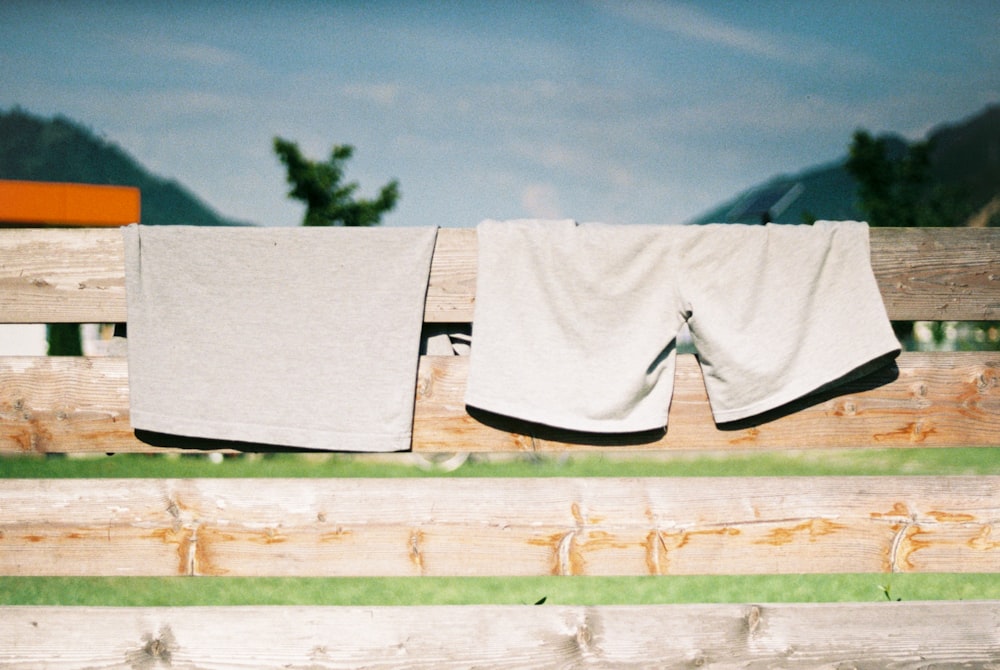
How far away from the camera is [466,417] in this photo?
2766mm

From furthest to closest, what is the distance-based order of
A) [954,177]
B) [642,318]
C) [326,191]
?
[954,177] → [326,191] → [642,318]

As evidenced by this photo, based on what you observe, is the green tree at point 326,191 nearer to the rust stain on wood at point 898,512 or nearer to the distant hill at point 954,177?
the distant hill at point 954,177

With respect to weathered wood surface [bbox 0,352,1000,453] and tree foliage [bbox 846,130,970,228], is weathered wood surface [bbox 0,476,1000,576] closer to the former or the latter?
weathered wood surface [bbox 0,352,1000,453]

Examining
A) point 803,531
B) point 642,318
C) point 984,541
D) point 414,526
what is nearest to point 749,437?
point 803,531

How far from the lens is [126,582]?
4793mm

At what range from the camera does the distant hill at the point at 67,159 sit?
17203 mm

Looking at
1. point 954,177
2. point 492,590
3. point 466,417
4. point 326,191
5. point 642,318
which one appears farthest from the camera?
point 954,177

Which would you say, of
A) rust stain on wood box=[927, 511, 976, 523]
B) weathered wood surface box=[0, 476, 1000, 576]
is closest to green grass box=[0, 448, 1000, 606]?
weathered wood surface box=[0, 476, 1000, 576]

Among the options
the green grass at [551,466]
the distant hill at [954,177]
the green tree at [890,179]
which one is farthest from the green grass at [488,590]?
the green tree at [890,179]

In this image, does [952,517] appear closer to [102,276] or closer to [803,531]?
[803,531]

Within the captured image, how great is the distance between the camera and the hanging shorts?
8.63 ft

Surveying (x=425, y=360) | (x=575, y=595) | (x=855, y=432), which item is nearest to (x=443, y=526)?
(x=425, y=360)

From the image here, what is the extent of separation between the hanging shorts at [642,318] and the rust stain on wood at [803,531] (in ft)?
1.51

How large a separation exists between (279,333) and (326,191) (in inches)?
479
